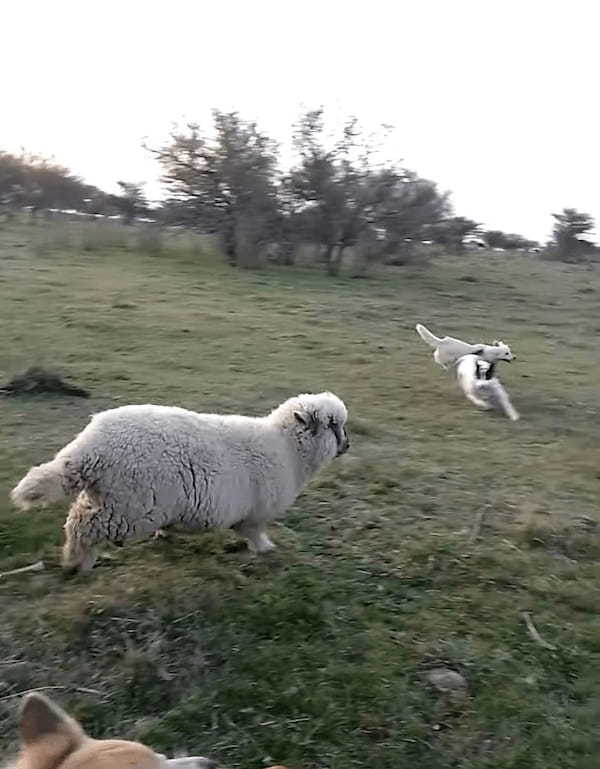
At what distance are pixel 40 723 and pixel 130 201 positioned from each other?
110ft

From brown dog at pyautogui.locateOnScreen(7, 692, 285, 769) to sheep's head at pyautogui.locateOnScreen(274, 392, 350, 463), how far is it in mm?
3342

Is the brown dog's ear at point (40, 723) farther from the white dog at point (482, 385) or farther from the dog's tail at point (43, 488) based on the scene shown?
the white dog at point (482, 385)

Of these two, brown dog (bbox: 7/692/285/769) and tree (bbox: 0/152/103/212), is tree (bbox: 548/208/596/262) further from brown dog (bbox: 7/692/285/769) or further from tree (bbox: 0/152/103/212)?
brown dog (bbox: 7/692/285/769)

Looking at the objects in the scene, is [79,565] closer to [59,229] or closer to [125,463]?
[125,463]

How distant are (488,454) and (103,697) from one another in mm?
4835

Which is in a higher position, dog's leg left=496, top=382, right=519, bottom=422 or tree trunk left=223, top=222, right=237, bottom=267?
tree trunk left=223, top=222, right=237, bottom=267

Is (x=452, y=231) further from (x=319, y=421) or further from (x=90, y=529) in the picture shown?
(x=90, y=529)

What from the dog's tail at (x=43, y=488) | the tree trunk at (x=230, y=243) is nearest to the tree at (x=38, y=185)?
the tree trunk at (x=230, y=243)

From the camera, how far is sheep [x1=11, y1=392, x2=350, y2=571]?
429 cm

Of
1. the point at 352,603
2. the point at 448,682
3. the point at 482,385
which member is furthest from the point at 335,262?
the point at 448,682

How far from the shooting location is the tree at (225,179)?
25.1m

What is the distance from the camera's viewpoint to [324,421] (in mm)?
5426

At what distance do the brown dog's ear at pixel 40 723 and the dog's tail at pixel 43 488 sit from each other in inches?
85.5

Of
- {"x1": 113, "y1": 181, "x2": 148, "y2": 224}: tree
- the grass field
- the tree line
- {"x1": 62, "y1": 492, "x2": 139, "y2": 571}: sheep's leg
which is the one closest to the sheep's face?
the grass field
